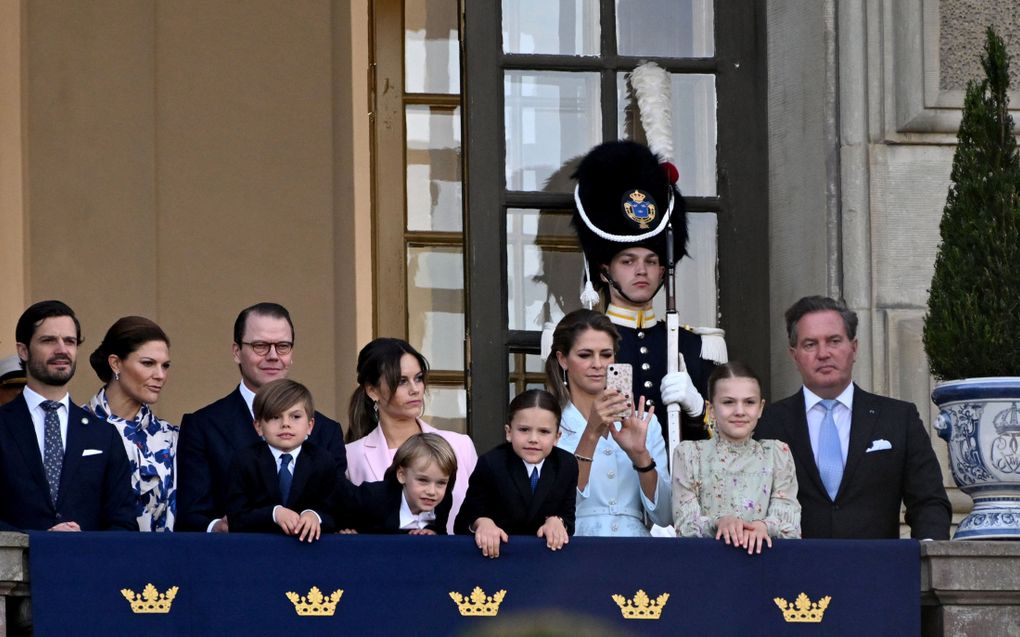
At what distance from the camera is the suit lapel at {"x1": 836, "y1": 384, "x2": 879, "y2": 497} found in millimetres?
7779

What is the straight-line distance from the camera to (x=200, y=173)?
1192 centimetres

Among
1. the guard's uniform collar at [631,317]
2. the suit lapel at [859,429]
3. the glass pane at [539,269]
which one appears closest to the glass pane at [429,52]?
the glass pane at [539,269]

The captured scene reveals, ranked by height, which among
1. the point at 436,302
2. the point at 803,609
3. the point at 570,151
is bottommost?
the point at 803,609

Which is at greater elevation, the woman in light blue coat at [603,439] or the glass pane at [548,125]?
the glass pane at [548,125]

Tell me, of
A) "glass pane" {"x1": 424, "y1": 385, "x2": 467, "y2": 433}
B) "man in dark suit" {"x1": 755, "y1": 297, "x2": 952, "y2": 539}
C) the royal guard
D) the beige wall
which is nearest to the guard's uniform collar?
the royal guard

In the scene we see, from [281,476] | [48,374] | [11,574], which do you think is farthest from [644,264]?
[11,574]

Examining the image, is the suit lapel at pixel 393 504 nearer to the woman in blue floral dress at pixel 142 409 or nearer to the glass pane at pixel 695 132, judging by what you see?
the woman in blue floral dress at pixel 142 409

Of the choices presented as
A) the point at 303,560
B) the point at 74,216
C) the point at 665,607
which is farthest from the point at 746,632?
the point at 74,216

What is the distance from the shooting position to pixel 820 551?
24.1 ft

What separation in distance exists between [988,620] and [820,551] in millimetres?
574

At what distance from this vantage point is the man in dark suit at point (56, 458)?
7.29m

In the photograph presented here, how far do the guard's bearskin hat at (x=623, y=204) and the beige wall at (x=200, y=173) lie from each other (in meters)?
3.09

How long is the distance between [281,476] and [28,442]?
2.76ft

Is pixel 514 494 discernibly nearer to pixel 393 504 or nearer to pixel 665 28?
Result: pixel 393 504
